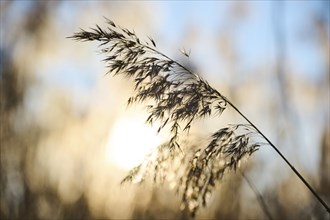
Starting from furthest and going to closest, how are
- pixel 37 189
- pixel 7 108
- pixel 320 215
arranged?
pixel 37 189 < pixel 7 108 < pixel 320 215

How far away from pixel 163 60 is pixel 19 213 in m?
7.18

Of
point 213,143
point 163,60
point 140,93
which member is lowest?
point 213,143

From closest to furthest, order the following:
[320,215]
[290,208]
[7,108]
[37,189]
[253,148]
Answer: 1. [253,148]
2. [320,215]
3. [290,208]
4. [7,108]
5. [37,189]

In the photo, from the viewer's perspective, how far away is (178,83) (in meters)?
2.55

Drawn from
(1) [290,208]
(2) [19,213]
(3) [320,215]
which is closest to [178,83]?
(3) [320,215]

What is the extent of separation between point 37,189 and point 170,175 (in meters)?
7.34

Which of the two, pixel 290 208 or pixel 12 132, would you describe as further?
pixel 12 132

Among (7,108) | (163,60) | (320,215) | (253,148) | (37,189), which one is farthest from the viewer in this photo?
(37,189)

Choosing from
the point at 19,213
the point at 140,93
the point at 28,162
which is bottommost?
Result: the point at 19,213

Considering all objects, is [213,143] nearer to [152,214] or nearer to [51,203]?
[152,214]

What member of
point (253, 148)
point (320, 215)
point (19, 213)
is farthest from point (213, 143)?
point (19, 213)

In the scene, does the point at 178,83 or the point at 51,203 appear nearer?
the point at 178,83

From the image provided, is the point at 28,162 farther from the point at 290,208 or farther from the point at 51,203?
the point at 290,208

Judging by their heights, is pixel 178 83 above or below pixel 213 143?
above
